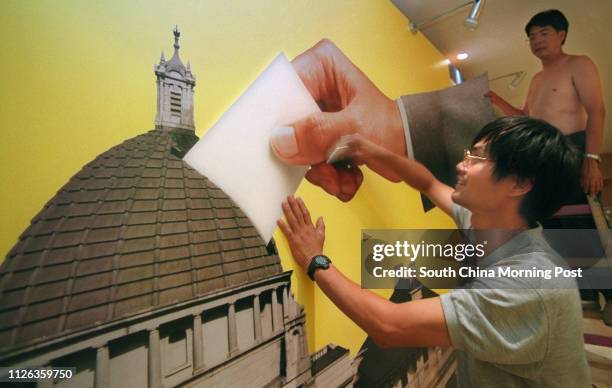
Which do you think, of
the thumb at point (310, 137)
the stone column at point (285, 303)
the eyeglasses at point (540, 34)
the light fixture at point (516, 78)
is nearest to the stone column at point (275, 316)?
the stone column at point (285, 303)

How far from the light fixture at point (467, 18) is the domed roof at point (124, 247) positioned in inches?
62.4

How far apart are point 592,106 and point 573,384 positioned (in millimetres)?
1460

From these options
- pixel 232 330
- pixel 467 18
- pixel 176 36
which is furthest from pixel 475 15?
pixel 232 330

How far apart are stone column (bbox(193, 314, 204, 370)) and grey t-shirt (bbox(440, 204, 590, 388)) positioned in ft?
2.16

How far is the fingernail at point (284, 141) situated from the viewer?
0.96 meters

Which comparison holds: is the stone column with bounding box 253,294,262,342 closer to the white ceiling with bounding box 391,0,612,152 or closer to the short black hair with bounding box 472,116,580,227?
the short black hair with bounding box 472,116,580,227

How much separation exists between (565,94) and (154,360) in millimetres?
2189

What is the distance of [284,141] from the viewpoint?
0.98 meters

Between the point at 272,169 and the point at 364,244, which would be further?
the point at 364,244

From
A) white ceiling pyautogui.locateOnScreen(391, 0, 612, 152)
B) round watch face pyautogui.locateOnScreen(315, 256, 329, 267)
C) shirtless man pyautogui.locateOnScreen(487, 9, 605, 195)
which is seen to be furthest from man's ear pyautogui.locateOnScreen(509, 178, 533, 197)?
white ceiling pyautogui.locateOnScreen(391, 0, 612, 152)

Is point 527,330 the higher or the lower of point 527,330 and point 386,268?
the lower

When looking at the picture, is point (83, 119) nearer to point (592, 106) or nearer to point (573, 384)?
point (573, 384)

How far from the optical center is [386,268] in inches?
49.0

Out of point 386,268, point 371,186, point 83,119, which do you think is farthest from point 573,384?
point 83,119
